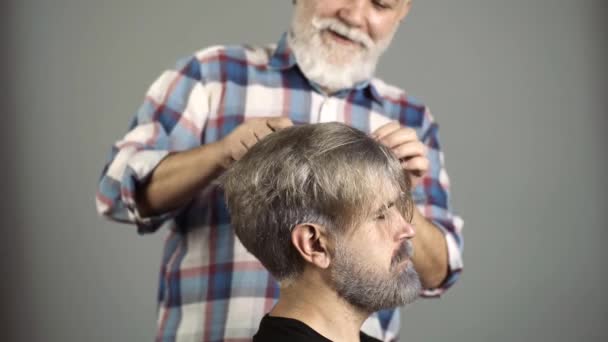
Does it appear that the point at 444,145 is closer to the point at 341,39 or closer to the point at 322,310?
the point at 341,39

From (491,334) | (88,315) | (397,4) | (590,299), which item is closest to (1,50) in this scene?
(88,315)

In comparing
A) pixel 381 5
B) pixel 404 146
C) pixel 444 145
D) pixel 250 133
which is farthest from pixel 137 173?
pixel 444 145

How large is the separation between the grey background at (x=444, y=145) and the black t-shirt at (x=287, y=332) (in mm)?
1499

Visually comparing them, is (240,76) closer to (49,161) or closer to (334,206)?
(334,206)

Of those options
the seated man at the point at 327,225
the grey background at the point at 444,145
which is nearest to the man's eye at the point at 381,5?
the seated man at the point at 327,225

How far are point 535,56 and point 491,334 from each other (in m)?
1.00

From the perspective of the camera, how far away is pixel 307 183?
1.37 m

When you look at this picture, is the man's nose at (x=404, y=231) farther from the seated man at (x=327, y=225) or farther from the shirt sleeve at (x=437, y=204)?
the shirt sleeve at (x=437, y=204)

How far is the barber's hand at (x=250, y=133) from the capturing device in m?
1.47

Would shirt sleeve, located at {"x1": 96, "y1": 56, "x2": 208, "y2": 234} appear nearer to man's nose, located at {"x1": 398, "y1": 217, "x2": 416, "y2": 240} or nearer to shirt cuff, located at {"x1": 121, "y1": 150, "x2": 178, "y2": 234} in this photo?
shirt cuff, located at {"x1": 121, "y1": 150, "x2": 178, "y2": 234}

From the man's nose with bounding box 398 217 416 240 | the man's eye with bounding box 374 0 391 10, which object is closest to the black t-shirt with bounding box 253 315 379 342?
the man's nose with bounding box 398 217 416 240

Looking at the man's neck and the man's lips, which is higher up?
the man's lips

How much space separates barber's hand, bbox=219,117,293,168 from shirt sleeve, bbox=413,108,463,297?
573 millimetres

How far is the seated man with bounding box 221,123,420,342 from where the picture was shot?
4.51 feet
